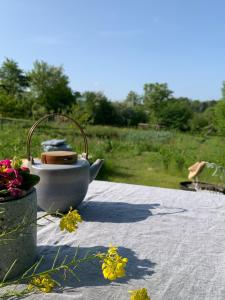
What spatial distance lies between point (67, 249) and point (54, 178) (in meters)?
0.36

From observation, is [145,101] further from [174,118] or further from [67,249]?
[67,249]

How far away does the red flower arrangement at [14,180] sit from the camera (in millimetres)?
1049

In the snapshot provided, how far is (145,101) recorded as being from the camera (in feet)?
133

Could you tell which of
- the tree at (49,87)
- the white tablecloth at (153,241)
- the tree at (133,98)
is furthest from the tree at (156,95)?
the white tablecloth at (153,241)

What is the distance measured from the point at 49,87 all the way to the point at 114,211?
2454 cm

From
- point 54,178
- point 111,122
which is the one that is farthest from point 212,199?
point 111,122

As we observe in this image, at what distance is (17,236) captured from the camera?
1052 mm

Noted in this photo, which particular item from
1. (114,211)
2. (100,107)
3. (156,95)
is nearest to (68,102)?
(100,107)

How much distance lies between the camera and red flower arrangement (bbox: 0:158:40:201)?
1.05 metres

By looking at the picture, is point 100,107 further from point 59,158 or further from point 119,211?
point 59,158

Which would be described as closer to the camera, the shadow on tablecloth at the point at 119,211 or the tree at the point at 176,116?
Answer: the shadow on tablecloth at the point at 119,211

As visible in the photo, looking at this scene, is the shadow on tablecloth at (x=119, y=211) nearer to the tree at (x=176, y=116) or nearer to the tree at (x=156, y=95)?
the tree at (x=176, y=116)

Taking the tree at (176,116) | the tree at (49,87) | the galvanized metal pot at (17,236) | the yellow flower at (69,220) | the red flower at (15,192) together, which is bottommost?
the galvanized metal pot at (17,236)

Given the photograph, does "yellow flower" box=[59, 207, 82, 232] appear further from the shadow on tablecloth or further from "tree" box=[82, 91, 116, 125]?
"tree" box=[82, 91, 116, 125]
